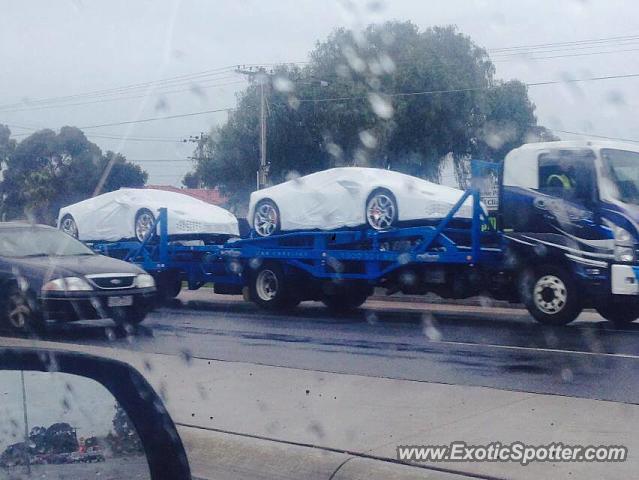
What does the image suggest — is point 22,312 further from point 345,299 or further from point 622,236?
point 622,236

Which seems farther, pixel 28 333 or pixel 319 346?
pixel 28 333

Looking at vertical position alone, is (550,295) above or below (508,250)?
below

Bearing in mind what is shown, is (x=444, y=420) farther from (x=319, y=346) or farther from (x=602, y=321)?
(x=602, y=321)

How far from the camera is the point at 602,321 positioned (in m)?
14.6

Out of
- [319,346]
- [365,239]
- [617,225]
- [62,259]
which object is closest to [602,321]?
[617,225]

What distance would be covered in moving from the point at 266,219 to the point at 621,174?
660 cm

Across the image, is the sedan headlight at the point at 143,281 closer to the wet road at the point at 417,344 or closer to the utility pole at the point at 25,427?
the wet road at the point at 417,344

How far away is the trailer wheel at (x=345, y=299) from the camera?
1706 cm

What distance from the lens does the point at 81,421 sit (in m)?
2.82

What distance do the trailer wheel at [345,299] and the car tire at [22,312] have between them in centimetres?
613

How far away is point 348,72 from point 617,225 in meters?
29.1

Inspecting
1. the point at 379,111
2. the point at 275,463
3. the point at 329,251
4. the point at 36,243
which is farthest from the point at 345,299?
the point at 379,111

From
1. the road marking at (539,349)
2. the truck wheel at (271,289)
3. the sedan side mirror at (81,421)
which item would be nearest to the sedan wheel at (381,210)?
the truck wheel at (271,289)

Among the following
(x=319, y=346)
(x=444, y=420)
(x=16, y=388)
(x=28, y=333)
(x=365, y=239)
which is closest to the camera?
(x=16, y=388)
